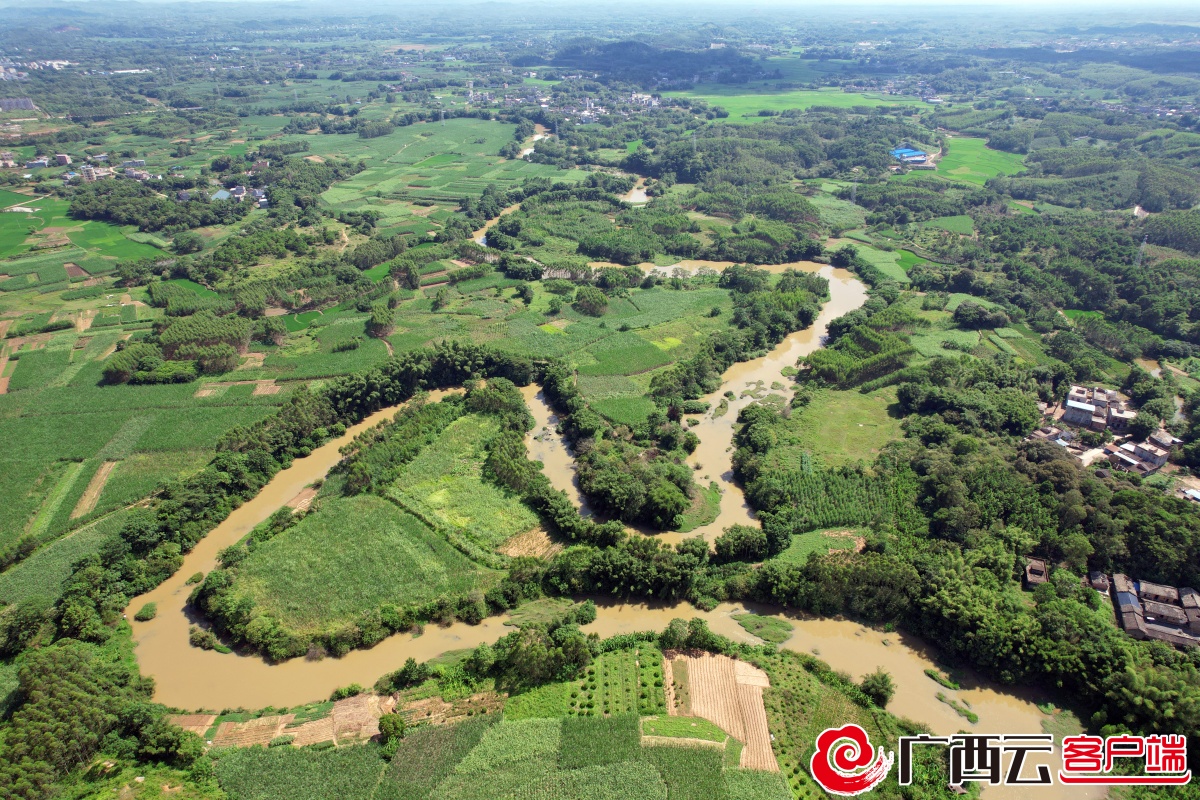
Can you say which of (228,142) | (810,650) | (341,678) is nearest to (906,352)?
(810,650)

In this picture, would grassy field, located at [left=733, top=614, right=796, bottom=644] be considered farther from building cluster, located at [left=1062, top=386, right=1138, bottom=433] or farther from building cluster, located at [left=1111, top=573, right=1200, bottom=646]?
building cluster, located at [left=1062, top=386, right=1138, bottom=433]

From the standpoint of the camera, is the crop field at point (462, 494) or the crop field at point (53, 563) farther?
the crop field at point (462, 494)

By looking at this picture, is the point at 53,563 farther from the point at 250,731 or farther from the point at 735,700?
the point at 735,700

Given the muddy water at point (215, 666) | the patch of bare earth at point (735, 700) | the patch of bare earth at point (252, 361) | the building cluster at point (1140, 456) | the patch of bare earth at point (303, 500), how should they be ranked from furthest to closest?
the patch of bare earth at point (252, 361) → the building cluster at point (1140, 456) → the patch of bare earth at point (303, 500) → the muddy water at point (215, 666) → the patch of bare earth at point (735, 700)

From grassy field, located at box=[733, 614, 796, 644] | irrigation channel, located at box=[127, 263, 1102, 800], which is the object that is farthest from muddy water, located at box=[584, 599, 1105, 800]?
grassy field, located at box=[733, 614, 796, 644]

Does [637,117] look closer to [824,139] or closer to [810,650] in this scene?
[824,139]

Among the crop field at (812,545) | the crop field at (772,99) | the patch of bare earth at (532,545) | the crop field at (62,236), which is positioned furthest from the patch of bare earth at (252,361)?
the crop field at (772,99)

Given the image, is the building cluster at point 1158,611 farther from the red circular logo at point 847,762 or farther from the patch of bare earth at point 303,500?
the patch of bare earth at point 303,500

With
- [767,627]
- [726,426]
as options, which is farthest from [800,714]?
[726,426]
